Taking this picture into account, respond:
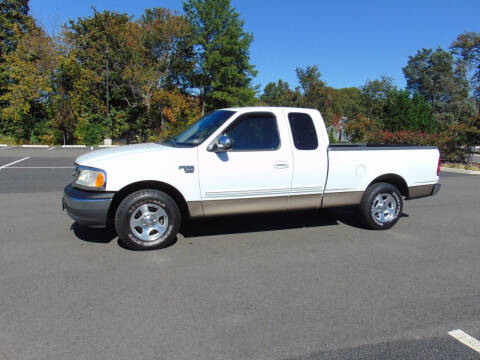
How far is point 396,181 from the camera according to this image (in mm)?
6355

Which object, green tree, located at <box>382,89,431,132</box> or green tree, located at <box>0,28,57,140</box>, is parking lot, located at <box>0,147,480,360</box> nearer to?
green tree, located at <box>0,28,57,140</box>

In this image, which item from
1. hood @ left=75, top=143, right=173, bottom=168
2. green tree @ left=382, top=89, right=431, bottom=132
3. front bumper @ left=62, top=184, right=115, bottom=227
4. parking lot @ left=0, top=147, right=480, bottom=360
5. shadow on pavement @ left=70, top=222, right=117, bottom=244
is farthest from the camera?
green tree @ left=382, top=89, right=431, bottom=132

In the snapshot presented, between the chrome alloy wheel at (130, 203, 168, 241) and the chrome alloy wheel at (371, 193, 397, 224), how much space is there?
3.40 meters

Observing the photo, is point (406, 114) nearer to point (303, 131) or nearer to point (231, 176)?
point (303, 131)

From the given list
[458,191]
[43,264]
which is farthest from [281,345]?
[458,191]

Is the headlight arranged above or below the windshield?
below

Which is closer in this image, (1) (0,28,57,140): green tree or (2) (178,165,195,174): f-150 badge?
(2) (178,165,195,174): f-150 badge

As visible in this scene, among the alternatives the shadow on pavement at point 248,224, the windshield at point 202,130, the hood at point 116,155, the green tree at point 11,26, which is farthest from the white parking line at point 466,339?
the green tree at point 11,26

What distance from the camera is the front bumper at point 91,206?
4.59 meters

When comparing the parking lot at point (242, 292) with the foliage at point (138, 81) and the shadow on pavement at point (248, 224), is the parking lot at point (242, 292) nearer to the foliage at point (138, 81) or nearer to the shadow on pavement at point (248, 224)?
the shadow on pavement at point (248, 224)

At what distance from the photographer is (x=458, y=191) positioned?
10453 millimetres

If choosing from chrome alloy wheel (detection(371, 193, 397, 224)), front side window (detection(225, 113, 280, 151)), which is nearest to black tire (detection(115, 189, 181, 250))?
front side window (detection(225, 113, 280, 151))

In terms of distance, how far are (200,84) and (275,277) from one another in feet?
115

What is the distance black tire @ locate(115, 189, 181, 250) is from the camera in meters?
4.75
